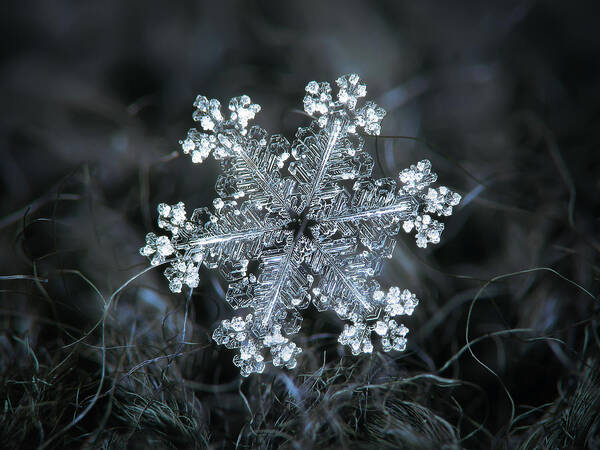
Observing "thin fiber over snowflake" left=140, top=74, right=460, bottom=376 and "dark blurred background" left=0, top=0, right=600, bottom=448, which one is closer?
"thin fiber over snowflake" left=140, top=74, right=460, bottom=376

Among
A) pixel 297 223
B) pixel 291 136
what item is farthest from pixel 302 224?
pixel 291 136

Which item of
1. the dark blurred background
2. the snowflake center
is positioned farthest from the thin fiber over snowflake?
the dark blurred background

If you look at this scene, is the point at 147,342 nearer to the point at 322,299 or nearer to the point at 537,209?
the point at 322,299

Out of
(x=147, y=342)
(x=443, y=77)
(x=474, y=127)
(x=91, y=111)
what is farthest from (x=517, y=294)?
(x=91, y=111)

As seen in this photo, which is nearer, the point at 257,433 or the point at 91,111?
the point at 257,433

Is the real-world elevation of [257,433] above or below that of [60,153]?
below

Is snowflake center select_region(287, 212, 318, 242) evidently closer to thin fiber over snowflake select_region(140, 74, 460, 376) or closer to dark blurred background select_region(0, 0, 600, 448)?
thin fiber over snowflake select_region(140, 74, 460, 376)

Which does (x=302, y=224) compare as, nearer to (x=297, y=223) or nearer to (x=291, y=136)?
(x=297, y=223)
